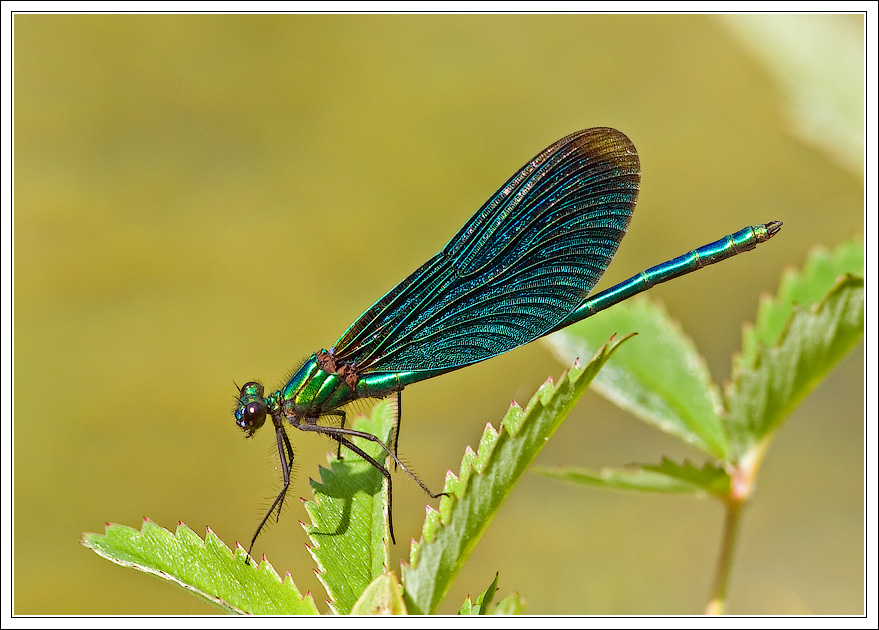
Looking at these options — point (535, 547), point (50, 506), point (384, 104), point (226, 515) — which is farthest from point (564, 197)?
point (384, 104)

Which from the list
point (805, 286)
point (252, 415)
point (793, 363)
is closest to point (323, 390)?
point (252, 415)

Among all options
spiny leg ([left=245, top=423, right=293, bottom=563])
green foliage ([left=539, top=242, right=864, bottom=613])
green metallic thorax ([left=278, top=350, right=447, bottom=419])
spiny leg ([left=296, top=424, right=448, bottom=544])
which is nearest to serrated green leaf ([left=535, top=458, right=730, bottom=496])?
green foliage ([left=539, top=242, right=864, bottom=613])

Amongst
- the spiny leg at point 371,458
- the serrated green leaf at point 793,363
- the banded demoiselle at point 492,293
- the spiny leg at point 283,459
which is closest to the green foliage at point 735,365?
the serrated green leaf at point 793,363

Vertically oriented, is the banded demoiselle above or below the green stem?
above

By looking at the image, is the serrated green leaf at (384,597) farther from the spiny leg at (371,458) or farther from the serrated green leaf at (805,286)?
the serrated green leaf at (805,286)

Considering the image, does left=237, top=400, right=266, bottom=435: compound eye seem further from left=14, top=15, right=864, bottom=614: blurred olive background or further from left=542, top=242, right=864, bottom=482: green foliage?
left=14, top=15, right=864, bottom=614: blurred olive background

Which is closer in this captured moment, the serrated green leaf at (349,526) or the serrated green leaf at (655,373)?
the serrated green leaf at (349,526)
